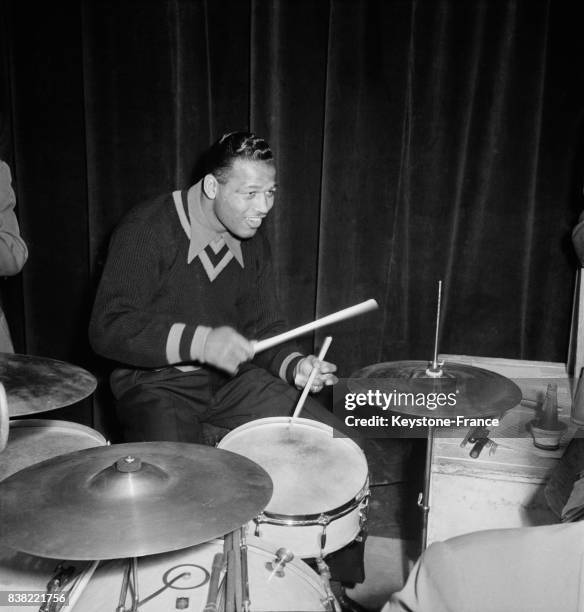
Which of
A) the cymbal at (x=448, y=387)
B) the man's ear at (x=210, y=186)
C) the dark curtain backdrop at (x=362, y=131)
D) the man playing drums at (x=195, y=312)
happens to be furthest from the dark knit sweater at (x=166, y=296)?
the dark curtain backdrop at (x=362, y=131)

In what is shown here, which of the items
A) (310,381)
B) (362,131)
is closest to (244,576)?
(310,381)

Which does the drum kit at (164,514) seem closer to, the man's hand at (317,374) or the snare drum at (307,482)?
the snare drum at (307,482)

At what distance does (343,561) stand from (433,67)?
5.59ft

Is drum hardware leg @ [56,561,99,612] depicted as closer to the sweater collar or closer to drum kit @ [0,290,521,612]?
drum kit @ [0,290,521,612]

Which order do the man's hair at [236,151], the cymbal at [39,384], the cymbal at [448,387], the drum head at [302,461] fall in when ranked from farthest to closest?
the man's hair at [236,151] → the cymbal at [448,387] → the drum head at [302,461] → the cymbal at [39,384]

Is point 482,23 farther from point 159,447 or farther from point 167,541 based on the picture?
point 167,541

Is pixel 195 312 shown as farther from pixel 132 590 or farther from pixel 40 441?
pixel 132 590

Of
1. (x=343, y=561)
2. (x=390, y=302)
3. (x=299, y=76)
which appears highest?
(x=299, y=76)

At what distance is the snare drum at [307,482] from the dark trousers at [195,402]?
186mm

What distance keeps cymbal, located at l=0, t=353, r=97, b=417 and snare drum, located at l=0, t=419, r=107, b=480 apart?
0.19 m

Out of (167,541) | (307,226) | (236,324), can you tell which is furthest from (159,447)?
(307,226)

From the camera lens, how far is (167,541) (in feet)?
2.80

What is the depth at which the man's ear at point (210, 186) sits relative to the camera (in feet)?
5.95

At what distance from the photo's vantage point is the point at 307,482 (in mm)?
1382
